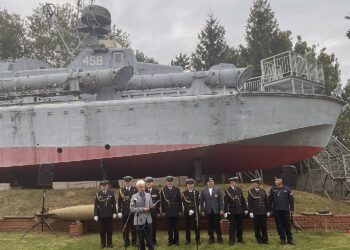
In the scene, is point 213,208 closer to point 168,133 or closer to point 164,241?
point 164,241

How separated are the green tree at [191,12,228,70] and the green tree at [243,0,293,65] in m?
3.32

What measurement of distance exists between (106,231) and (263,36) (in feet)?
96.5

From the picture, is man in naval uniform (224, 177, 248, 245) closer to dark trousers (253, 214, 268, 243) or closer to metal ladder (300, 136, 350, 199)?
dark trousers (253, 214, 268, 243)

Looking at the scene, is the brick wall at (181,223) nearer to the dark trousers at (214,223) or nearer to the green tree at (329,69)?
the dark trousers at (214,223)

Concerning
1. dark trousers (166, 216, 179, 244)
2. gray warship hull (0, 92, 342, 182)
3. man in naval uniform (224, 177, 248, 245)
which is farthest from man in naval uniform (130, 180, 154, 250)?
gray warship hull (0, 92, 342, 182)

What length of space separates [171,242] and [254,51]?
28.6 meters

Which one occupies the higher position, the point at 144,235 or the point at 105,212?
the point at 105,212

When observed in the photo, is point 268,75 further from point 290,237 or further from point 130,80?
point 290,237

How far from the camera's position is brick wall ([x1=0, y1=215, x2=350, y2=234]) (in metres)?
10.3

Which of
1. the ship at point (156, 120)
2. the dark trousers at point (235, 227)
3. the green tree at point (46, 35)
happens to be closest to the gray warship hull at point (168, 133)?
the ship at point (156, 120)

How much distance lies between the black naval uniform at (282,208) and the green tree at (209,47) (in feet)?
98.7

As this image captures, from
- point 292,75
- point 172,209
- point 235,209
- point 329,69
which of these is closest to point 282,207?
point 235,209

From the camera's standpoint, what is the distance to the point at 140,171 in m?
15.4

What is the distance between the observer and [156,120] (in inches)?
565
